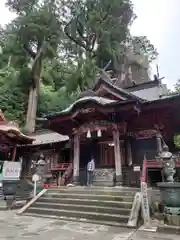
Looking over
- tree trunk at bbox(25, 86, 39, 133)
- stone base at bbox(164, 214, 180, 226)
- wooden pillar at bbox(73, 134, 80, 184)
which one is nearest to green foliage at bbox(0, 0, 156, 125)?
tree trunk at bbox(25, 86, 39, 133)

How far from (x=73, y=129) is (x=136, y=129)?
359cm

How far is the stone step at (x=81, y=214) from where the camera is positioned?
672 centimetres

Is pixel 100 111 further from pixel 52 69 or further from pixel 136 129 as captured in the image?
pixel 52 69

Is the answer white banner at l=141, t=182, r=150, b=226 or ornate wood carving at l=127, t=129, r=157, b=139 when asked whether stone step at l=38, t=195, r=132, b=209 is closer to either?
white banner at l=141, t=182, r=150, b=226

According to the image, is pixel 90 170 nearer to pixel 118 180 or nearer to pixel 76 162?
pixel 76 162

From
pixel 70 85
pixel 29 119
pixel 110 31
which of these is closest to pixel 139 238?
pixel 29 119

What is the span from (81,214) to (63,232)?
1.72 meters

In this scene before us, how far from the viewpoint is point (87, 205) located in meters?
7.98

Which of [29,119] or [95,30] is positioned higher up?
[95,30]

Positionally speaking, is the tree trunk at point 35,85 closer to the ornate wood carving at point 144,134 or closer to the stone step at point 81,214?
the ornate wood carving at point 144,134

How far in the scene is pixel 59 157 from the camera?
49.5ft

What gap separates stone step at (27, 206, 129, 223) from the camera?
22.0 ft

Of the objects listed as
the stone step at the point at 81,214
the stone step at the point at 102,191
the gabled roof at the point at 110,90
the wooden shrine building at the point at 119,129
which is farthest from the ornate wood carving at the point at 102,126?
the stone step at the point at 81,214

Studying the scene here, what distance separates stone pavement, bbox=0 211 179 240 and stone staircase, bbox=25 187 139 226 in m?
0.50
